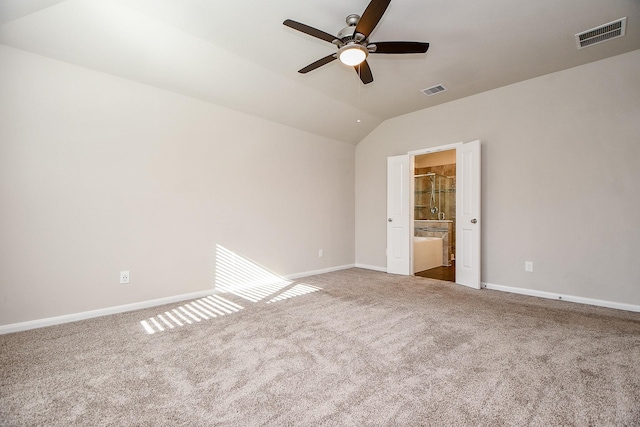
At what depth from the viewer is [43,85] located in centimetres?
265

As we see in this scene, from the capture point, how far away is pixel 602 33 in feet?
9.22

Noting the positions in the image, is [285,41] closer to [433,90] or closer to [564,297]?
[433,90]

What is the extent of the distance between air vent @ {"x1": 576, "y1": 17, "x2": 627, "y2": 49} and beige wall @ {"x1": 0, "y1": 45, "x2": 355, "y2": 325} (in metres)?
3.72

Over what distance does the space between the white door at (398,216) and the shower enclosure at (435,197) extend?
2.82 m

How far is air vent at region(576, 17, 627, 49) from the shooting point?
2.68 meters

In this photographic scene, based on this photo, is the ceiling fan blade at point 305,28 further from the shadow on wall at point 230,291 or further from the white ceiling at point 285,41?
the shadow on wall at point 230,291

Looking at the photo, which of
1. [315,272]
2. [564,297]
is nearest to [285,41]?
[315,272]

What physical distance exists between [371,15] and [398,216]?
3.50m

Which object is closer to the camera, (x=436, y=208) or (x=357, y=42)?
(x=357, y=42)

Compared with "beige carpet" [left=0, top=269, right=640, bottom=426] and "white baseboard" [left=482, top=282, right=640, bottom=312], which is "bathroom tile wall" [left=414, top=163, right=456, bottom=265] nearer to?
"white baseboard" [left=482, top=282, right=640, bottom=312]

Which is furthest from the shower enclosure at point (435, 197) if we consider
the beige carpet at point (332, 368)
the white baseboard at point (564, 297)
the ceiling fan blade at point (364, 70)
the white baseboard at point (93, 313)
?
the white baseboard at point (93, 313)

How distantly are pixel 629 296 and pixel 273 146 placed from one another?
4.75 meters

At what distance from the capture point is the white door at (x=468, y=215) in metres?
4.04

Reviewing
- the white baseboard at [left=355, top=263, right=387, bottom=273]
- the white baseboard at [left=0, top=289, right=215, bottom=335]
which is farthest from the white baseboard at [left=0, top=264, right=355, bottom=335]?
the white baseboard at [left=355, top=263, right=387, bottom=273]
